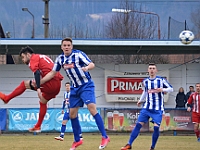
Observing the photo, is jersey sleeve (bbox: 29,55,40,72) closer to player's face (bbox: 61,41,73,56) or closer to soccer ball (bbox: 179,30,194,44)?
player's face (bbox: 61,41,73,56)

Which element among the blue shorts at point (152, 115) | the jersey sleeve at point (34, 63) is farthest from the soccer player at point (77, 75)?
the blue shorts at point (152, 115)

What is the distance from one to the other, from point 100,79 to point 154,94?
12.5 metres

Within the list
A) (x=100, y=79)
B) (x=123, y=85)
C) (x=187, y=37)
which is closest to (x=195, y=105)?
(x=187, y=37)

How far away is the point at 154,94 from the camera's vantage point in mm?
13750

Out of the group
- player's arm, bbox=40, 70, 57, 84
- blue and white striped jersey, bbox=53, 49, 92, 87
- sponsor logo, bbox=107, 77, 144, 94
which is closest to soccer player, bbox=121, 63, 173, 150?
blue and white striped jersey, bbox=53, 49, 92, 87

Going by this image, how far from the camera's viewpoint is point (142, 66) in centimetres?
2611

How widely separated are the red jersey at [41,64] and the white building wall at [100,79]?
48.6 ft

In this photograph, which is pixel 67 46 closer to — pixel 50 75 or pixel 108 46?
pixel 50 75

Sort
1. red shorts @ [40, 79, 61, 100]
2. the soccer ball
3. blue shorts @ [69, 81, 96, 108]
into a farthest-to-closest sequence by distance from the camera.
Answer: the soccer ball
blue shorts @ [69, 81, 96, 108]
red shorts @ [40, 79, 61, 100]

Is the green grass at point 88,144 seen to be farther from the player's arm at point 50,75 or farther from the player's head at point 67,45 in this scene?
the player's head at point 67,45

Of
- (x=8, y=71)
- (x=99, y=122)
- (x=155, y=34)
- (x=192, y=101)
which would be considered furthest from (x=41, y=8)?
(x=99, y=122)

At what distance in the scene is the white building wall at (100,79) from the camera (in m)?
26.0

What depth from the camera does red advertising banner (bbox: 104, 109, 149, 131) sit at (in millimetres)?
22578

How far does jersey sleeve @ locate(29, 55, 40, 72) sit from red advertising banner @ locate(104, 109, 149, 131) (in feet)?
39.2
